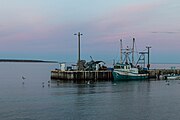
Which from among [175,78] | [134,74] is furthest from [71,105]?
[175,78]

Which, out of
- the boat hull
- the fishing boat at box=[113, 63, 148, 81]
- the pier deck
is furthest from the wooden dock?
the fishing boat at box=[113, 63, 148, 81]

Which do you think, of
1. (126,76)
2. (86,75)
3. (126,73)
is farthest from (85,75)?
(126,73)

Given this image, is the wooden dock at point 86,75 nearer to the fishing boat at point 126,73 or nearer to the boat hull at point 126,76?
the boat hull at point 126,76

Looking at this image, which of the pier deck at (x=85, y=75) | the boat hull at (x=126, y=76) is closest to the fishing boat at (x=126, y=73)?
the boat hull at (x=126, y=76)

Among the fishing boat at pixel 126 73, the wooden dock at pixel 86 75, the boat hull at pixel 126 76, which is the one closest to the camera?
the wooden dock at pixel 86 75

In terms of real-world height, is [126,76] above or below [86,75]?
below

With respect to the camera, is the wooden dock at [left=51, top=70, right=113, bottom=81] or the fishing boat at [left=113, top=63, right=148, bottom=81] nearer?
the wooden dock at [left=51, top=70, right=113, bottom=81]

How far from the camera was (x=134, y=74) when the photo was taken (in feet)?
318

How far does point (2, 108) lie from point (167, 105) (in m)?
22.1

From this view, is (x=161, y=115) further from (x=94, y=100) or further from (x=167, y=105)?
(x=94, y=100)

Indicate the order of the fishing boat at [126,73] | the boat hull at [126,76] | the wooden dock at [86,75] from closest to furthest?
the wooden dock at [86,75] → the boat hull at [126,76] → the fishing boat at [126,73]

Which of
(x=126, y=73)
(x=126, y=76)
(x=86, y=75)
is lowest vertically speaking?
(x=126, y=76)

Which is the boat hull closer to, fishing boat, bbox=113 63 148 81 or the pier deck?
fishing boat, bbox=113 63 148 81

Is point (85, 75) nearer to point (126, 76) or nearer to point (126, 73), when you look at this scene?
point (126, 76)
